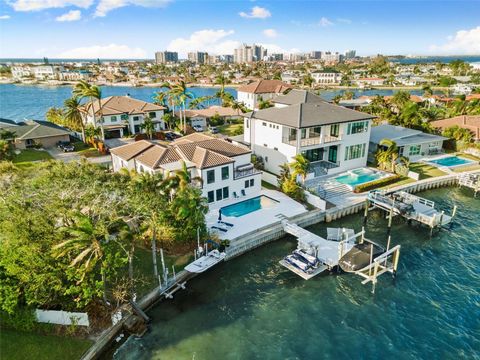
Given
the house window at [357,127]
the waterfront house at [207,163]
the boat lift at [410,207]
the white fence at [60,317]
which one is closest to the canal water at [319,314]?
the white fence at [60,317]

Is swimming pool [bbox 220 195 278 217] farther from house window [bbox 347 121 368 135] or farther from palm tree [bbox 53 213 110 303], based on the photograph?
house window [bbox 347 121 368 135]

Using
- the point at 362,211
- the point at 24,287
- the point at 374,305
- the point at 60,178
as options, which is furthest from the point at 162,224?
the point at 362,211

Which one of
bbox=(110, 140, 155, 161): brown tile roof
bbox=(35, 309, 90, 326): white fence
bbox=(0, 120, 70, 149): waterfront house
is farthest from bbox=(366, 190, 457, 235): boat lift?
bbox=(0, 120, 70, 149): waterfront house

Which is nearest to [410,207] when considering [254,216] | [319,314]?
[254,216]

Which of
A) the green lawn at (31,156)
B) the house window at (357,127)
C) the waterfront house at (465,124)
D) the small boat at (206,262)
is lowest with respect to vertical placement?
the small boat at (206,262)

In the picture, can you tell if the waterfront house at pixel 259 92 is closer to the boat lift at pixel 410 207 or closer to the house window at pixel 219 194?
the boat lift at pixel 410 207

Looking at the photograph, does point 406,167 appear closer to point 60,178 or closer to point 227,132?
point 227,132

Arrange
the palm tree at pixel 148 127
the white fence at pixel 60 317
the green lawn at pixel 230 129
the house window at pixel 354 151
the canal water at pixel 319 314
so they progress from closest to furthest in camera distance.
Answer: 1. the white fence at pixel 60 317
2. the canal water at pixel 319 314
3. the house window at pixel 354 151
4. the palm tree at pixel 148 127
5. the green lawn at pixel 230 129
